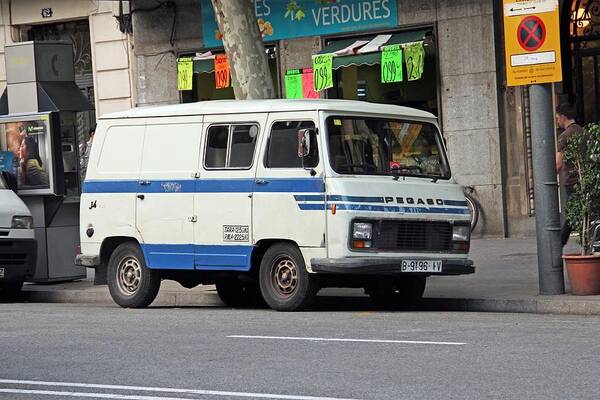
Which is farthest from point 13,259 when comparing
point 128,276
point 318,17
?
point 318,17

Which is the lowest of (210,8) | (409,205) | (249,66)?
(409,205)

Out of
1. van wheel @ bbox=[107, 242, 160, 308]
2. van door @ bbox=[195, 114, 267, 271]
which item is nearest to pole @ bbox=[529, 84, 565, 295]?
van door @ bbox=[195, 114, 267, 271]

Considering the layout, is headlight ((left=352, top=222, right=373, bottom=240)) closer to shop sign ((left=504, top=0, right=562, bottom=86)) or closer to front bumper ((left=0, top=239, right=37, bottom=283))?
shop sign ((left=504, top=0, right=562, bottom=86))

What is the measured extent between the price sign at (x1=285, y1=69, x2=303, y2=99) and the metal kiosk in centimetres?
525

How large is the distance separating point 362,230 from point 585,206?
2.34m

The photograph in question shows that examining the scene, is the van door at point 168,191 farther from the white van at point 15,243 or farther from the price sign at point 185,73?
the price sign at point 185,73

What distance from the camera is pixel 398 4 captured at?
23469 mm

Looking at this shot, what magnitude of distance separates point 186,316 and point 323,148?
2.23m

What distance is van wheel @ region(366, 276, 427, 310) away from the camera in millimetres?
15578

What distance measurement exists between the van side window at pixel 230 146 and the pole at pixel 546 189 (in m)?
2.98

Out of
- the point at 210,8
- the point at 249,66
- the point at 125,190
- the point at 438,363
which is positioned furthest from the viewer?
the point at 210,8

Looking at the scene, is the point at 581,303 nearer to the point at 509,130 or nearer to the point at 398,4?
the point at 509,130

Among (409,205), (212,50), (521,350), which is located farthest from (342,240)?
(212,50)

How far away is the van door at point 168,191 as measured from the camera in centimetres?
1560
